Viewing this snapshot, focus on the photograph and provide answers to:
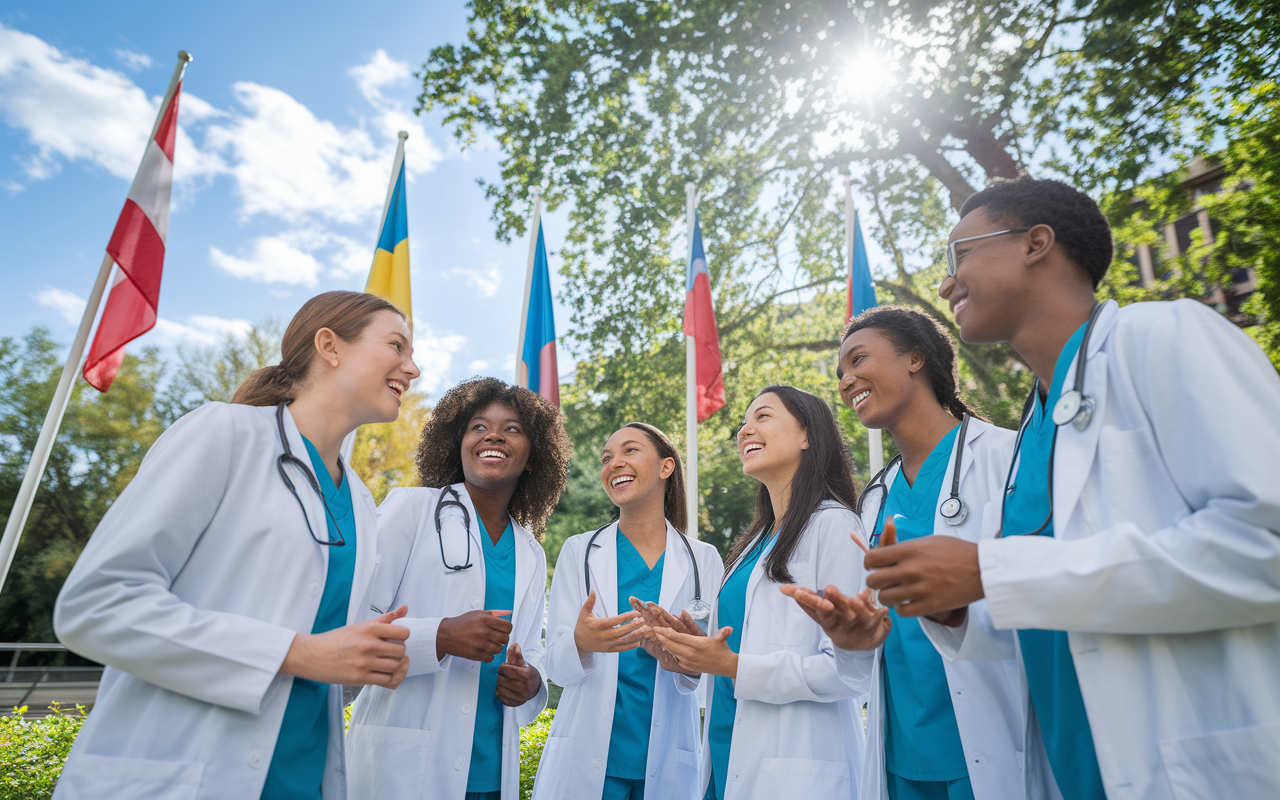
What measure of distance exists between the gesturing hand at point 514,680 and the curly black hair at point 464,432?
1121 millimetres

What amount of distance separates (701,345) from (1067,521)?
6321mm

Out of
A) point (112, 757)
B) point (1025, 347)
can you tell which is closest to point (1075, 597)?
point (1025, 347)

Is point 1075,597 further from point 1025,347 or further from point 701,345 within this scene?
point 701,345

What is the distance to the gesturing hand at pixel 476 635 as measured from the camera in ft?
9.18

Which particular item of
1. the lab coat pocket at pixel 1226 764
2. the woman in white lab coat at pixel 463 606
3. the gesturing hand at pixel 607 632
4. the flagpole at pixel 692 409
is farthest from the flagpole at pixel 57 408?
the lab coat pocket at pixel 1226 764

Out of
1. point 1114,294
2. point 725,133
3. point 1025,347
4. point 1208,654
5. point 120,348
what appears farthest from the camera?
point 725,133

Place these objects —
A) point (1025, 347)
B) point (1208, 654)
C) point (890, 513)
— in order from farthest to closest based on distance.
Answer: point (890, 513) < point (1025, 347) < point (1208, 654)

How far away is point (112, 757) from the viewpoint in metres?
1.80

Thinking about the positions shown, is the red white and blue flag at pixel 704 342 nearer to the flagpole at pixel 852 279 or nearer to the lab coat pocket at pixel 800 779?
the flagpole at pixel 852 279

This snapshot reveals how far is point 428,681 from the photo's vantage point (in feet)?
10.1

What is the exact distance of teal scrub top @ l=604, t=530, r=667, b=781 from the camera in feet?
11.2

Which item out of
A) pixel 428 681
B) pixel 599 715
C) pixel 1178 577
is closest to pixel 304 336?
pixel 428 681

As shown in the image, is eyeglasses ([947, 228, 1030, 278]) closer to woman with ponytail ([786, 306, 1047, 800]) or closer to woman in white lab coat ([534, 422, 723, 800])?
woman with ponytail ([786, 306, 1047, 800])

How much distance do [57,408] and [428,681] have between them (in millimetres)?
3839
